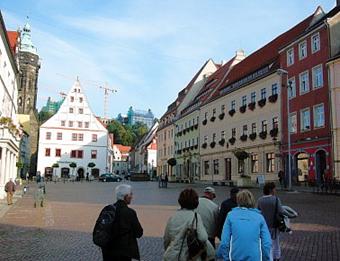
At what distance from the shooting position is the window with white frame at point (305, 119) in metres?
37.8

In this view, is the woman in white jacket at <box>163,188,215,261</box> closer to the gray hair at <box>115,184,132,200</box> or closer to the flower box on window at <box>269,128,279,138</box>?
the gray hair at <box>115,184,132,200</box>

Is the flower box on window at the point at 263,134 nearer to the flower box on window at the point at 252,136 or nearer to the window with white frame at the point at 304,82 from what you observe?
the flower box on window at the point at 252,136

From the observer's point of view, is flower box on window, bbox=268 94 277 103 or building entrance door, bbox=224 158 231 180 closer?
flower box on window, bbox=268 94 277 103

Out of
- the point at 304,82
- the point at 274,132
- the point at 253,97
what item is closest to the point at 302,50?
the point at 304,82

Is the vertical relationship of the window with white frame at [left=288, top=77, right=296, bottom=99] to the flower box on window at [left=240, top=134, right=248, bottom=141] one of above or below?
above

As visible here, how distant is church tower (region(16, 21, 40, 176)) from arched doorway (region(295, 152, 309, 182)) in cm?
6758

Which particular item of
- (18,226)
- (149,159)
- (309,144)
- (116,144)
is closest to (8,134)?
(18,226)

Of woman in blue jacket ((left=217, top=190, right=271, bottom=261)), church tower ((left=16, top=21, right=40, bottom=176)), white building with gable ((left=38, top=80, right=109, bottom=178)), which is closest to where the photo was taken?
woman in blue jacket ((left=217, top=190, right=271, bottom=261))

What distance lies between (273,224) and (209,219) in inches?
59.0

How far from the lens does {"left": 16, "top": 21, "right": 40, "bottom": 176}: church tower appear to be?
9475cm

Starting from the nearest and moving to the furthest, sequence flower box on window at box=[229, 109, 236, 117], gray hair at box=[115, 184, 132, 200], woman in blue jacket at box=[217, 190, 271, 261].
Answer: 1. woman in blue jacket at box=[217, 190, 271, 261]
2. gray hair at box=[115, 184, 132, 200]
3. flower box on window at box=[229, 109, 236, 117]

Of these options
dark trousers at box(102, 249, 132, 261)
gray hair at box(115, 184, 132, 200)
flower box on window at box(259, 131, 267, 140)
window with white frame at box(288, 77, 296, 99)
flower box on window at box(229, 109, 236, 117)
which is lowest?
dark trousers at box(102, 249, 132, 261)

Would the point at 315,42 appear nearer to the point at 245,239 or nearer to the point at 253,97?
the point at 253,97

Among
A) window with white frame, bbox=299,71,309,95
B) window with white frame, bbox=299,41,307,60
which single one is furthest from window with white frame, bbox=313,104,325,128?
window with white frame, bbox=299,41,307,60
